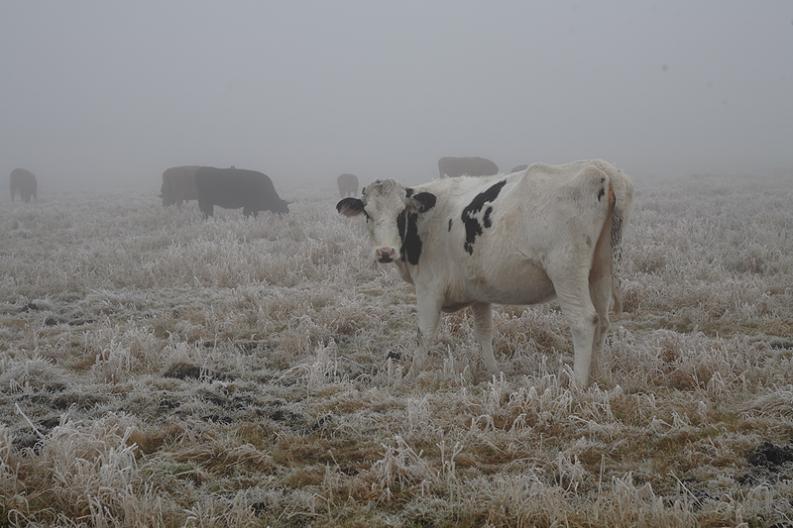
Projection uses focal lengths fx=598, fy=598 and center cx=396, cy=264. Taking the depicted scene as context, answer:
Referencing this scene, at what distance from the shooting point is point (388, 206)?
19.2 feet

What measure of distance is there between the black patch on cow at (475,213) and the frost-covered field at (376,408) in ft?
3.96

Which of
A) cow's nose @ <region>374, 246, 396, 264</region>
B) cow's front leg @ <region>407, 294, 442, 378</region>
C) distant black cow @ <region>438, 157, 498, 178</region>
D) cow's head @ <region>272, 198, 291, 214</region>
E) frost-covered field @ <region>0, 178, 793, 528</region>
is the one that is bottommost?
frost-covered field @ <region>0, 178, 793, 528</region>

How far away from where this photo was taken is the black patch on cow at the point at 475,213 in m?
5.51

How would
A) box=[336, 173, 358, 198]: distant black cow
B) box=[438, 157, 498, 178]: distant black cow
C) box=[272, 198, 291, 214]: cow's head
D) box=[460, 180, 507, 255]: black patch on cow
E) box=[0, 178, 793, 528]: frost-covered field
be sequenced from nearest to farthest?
box=[0, 178, 793, 528]: frost-covered field
box=[460, 180, 507, 255]: black patch on cow
box=[272, 198, 291, 214]: cow's head
box=[336, 173, 358, 198]: distant black cow
box=[438, 157, 498, 178]: distant black cow

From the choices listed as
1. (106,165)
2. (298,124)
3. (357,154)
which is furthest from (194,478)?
(298,124)

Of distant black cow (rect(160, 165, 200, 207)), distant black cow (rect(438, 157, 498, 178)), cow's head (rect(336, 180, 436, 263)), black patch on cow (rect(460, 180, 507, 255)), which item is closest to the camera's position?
black patch on cow (rect(460, 180, 507, 255))

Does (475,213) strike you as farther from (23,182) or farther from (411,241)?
(23,182)

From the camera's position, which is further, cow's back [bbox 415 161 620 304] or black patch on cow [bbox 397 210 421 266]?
black patch on cow [bbox 397 210 421 266]

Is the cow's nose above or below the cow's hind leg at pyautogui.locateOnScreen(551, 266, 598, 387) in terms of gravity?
above

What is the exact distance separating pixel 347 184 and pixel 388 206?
91.3ft

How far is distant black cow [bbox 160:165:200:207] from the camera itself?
81.9ft

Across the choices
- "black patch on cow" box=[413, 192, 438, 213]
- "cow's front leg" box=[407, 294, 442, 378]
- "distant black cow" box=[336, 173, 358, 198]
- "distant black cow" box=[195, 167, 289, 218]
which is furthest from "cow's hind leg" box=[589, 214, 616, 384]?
"distant black cow" box=[336, 173, 358, 198]

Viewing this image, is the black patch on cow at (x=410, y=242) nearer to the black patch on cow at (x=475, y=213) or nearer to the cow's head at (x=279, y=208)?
the black patch on cow at (x=475, y=213)

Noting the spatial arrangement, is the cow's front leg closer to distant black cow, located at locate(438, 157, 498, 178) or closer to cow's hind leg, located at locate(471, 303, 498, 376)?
cow's hind leg, located at locate(471, 303, 498, 376)
